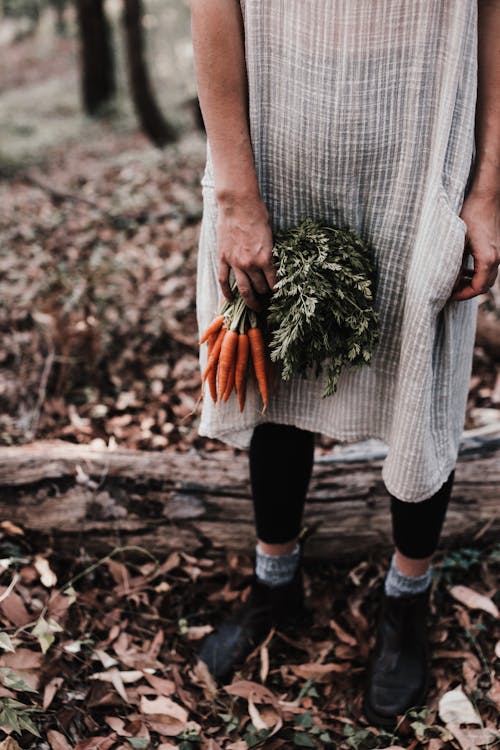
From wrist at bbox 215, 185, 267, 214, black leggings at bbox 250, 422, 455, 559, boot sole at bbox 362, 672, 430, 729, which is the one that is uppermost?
wrist at bbox 215, 185, 267, 214

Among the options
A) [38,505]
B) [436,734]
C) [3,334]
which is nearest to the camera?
[436,734]

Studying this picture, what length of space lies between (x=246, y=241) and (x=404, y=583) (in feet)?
3.65

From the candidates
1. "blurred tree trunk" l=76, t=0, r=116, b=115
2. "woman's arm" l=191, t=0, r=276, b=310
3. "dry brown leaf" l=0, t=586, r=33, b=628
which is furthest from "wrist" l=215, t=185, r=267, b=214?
"blurred tree trunk" l=76, t=0, r=116, b=115

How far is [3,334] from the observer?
337cm

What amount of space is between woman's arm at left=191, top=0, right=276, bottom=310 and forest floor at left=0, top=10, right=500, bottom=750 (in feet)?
3.38

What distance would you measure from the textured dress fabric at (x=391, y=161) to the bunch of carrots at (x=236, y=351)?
89 mm

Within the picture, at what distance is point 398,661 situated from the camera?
1839 millimetres

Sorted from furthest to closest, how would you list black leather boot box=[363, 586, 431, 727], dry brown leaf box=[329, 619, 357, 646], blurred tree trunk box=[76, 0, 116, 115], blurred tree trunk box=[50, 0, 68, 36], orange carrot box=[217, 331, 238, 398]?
blurred tree trunk box=[50, 0, 68, 36]
blurred tree trunk box=[76, 0, 116, 115]
dry brown leaf box=[329, 619, 357, 646]
black leather boot box=[363, 586, 431, 727]
orange carrot box=[217, 331, 238, 398]

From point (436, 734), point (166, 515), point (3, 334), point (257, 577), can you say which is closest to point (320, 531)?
point (257, 577)

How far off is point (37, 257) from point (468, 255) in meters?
3.55

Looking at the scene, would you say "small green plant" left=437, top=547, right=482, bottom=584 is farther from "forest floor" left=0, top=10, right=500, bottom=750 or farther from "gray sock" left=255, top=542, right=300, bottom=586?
"gray sock" left=255, top=542, right=300, bottom=586

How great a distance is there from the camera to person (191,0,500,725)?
1.24 m

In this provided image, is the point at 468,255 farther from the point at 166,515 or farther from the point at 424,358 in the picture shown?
the point at 166,515

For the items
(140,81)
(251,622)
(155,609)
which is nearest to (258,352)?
(251,622)
